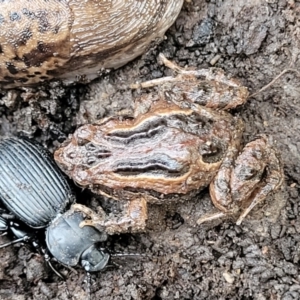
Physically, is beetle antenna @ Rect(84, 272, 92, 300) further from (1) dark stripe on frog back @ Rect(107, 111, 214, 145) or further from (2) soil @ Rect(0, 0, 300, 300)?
(1) dark stripe on frog back @ Rect(107, 111, 214, 145)

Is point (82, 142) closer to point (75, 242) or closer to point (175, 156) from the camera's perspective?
point (175, 156)

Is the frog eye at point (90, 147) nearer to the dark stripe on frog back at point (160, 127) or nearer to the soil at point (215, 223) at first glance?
the dark stripe on frog back at point (160, 127)

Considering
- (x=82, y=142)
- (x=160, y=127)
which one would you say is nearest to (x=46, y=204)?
(x=82, y=142)

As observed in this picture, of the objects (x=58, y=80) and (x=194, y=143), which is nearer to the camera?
(x=194, y=143)

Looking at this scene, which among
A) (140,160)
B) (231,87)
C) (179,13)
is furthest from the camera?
(179,13)

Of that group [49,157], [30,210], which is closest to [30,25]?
[49,157]

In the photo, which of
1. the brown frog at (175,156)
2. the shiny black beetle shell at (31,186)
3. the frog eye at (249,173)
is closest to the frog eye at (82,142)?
the brown frog at (175,156)

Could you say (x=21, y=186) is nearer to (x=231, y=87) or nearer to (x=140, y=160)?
(x=140, y=160)
